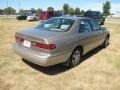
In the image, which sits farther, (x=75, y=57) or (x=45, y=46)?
(x=75, y=57)

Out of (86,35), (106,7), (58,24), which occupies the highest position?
(106,7)

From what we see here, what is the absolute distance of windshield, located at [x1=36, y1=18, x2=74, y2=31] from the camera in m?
5.77

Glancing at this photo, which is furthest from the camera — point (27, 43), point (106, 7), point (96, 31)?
point (106, 7)

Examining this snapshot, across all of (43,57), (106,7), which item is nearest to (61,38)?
(43,57)

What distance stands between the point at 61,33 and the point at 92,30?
196 cm

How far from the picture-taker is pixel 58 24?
19.8 ft

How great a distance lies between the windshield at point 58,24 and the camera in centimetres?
577

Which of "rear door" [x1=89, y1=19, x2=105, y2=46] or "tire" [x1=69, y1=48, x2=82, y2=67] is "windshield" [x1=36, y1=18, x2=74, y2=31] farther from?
"rear door" [x1=89, y1=19, x2=105, y2=46]

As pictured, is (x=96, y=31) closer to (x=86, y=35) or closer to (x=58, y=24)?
(x=86, y=35)

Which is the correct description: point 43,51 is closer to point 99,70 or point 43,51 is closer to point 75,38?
point 75,38

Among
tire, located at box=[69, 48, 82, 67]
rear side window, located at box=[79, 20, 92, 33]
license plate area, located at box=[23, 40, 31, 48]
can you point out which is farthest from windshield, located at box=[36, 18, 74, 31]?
license plate area, located at box=[23, 40, 31, 48]

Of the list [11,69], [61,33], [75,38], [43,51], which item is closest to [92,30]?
[75,38]

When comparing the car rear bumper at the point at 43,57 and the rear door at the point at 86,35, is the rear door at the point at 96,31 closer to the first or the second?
the rear door at the point at 86,35

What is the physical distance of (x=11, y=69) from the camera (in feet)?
18.6
